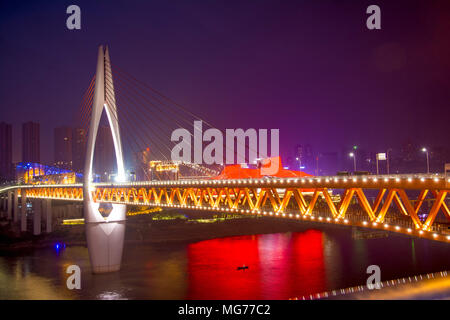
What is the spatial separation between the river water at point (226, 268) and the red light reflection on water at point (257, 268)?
0.07m

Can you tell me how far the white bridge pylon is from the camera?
3775 centimetres

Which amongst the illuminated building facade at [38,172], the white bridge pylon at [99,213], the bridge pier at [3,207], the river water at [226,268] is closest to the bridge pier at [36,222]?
the river water at [226,268]

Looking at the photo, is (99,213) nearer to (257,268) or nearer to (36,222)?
(257,268)

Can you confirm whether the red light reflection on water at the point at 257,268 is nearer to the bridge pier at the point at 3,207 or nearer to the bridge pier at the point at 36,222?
the bridge pier at the point at 36,222

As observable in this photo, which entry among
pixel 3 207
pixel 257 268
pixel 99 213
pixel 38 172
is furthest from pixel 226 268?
pixel 3 207

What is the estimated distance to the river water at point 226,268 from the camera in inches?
1264

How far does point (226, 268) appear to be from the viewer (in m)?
40.1

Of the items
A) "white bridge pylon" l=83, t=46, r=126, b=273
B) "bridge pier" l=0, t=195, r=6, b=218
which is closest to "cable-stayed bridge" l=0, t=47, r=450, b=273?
"white bridge pylon" l=83, t=46, r=126, b=273

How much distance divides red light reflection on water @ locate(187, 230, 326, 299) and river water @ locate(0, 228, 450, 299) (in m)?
0.07

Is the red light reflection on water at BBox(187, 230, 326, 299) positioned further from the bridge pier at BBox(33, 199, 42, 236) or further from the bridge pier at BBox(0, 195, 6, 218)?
the bridge pier at BBox(0, 195, 6, 218)

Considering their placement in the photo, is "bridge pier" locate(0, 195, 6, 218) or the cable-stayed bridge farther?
"bridge pier" locate(0, 195, 6, 218)

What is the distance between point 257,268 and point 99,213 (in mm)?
14340
